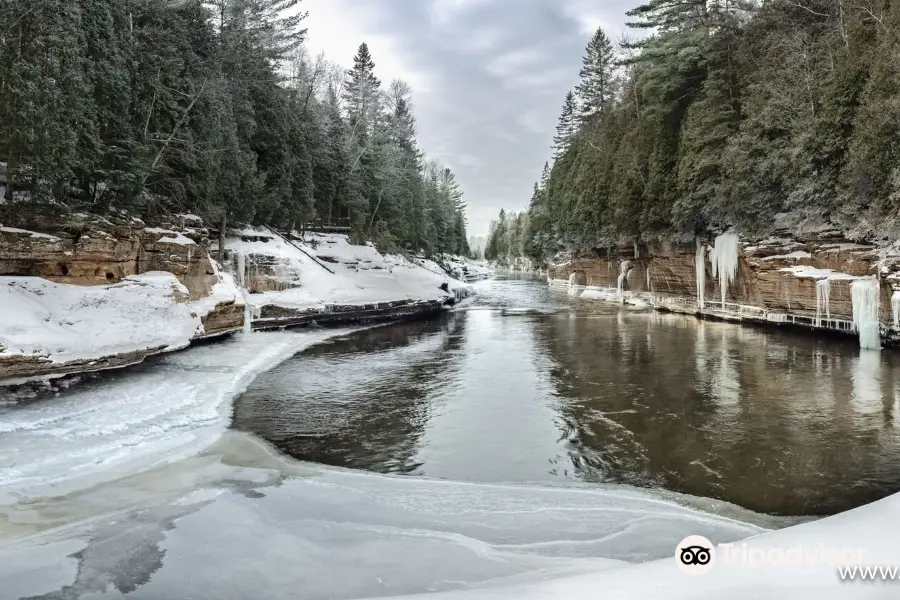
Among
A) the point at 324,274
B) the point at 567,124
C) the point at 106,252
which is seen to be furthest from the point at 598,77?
the point at 106,252

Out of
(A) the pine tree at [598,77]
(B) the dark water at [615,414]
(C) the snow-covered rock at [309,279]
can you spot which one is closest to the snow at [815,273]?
(B) the dark water at [615,414]

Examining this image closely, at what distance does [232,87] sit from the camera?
91.9 ft

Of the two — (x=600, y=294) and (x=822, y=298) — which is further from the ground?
(x=822, y=298)

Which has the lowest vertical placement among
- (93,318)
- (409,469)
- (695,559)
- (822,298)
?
(409,469)

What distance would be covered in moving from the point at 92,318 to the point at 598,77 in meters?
55.1

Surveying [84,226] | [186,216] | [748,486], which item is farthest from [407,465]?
[186,216]

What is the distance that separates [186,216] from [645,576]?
77.7 feet

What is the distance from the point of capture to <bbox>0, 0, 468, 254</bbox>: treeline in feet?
42.4

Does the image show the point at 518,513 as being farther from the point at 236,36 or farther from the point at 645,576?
the point at 236,36

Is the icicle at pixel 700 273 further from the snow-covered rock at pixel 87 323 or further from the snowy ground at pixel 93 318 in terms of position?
the snow-covered rock at pixel 87 323

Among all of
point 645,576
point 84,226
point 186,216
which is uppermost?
point 186,216

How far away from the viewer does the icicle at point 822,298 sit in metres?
19.3

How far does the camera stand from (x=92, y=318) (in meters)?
13.3

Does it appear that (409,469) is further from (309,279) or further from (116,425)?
(309,279)
